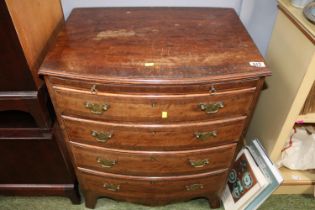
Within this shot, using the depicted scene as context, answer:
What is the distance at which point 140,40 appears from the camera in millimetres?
1018

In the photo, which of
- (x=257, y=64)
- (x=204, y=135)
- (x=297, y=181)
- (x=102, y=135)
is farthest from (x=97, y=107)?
(x=297, y=181)

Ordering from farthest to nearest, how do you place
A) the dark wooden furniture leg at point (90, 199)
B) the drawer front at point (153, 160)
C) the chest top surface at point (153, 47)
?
the dark wooden furniture leg at point (90, 199)
the drawer front at point (153, 160)
the chest top surface at point (153, 47)

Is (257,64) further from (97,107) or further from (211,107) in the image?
(97,107)

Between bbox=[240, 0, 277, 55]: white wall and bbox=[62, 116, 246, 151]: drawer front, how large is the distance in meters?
0.55

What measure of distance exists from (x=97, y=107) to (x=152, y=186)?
50 centimetres

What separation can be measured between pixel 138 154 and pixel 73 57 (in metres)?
0.45

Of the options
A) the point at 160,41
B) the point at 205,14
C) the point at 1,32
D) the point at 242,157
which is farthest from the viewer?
the point at 242,157

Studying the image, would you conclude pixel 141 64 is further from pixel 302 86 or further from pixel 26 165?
pixel 26 165

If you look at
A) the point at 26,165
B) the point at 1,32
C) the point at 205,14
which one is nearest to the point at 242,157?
the point at 205,14

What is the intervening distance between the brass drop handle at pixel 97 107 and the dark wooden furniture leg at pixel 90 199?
0.58m

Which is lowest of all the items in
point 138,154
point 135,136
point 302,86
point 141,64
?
point 138,154

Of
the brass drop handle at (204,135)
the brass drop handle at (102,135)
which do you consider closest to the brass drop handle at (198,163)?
the brass drop handle at (204,135)

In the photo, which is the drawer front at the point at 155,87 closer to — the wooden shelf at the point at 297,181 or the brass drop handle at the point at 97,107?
the brass drop handle at the point at 97,107

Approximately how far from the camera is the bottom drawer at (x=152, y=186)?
3.95ft
